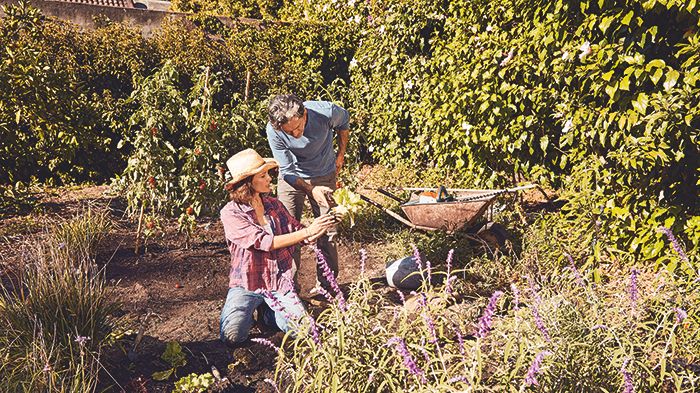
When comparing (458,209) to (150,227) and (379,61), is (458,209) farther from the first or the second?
(379,61)

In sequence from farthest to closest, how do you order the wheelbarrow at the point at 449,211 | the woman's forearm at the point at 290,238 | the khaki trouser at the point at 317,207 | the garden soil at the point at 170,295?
the wheelbarrow at the point at 449,211, the khaki trouser at the point at 317,207, the woman's forearm at the point at 290,238, the garden soil at the point at 170,295

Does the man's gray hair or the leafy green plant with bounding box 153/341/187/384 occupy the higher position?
the man's gray hair

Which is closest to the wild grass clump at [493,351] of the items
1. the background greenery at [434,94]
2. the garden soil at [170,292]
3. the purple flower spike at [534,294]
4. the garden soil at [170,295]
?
the purple flower spike at [534,294]

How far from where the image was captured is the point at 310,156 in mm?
4355

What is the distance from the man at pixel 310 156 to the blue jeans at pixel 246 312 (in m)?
0.55

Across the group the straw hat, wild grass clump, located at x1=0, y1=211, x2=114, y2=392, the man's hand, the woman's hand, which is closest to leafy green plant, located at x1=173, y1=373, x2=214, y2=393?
wild grass clump, located at x1=0, y1=211, x2=114, y2=392

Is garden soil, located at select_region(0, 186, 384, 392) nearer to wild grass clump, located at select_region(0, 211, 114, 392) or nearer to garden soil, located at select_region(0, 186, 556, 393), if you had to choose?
garden soil, located at select_region(0, 186, 556, 393)

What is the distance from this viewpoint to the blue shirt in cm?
423

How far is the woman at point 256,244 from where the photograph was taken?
11.7ft

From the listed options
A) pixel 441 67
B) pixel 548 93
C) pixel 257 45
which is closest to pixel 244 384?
pixel 548 93

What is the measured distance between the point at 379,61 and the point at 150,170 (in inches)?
156

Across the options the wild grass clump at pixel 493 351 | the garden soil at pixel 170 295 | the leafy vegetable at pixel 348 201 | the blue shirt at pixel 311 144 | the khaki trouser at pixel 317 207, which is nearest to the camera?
the wild grass clump at pixel 493 351

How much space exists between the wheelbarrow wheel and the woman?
1.80 meters

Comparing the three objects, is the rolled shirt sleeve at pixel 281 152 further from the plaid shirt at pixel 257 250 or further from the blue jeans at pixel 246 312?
the blue jeans at pixel 246 312
